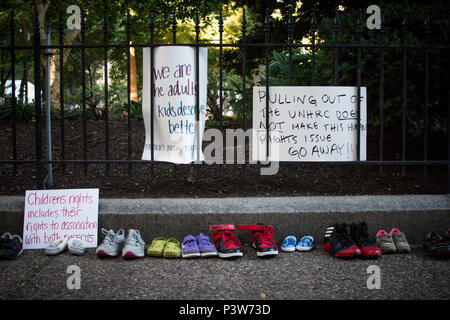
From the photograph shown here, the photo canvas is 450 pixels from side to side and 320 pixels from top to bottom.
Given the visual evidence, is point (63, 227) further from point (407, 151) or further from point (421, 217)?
point (407, 151)

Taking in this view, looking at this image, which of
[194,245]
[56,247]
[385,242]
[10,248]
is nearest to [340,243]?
[385,242]

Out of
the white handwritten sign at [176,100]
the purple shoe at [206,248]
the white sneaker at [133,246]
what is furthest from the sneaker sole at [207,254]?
the white handwritten sign at [176,100]

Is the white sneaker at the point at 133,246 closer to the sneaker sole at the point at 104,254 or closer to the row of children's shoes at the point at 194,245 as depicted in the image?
the row of children's shoes at the point at 194,245

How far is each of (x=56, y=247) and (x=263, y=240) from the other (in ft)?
5.52

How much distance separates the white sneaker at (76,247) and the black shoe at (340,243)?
6.56ft

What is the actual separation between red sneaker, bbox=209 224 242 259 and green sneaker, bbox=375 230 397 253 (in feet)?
3.80

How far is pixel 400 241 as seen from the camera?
10.9ft

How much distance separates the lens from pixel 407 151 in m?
5.02

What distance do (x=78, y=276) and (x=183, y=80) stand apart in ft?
6.22

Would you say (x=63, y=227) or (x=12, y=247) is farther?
(x=63, y=227)

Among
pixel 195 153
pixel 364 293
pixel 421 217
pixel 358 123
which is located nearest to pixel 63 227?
pixel 195 153

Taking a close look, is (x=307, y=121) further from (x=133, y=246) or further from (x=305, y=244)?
(x=133, y=246)

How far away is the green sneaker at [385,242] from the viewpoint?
10.6 ft

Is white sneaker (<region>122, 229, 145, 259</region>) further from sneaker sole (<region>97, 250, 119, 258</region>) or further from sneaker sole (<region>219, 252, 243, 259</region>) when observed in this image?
sneaker sole (<region>219, 252, 243, 259</region>)
